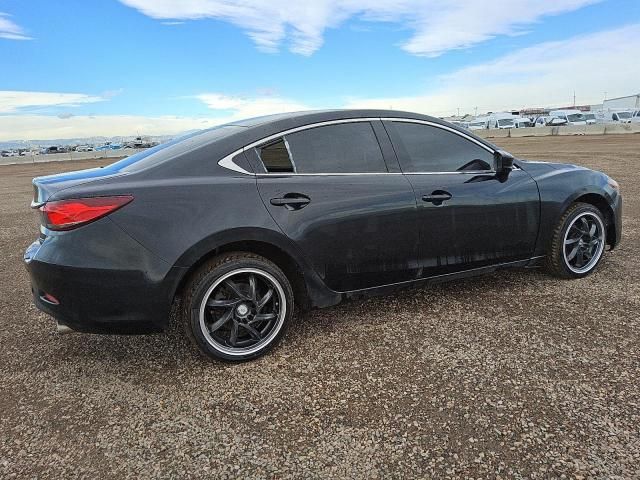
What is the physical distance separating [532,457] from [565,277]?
8.10 feet

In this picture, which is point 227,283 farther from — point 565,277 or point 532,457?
point 565,277

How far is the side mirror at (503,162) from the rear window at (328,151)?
1.01 m

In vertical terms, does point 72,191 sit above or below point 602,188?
above

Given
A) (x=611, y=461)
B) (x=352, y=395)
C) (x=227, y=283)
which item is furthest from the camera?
(x=227, y=283)

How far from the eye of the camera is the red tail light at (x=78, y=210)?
8.55ft

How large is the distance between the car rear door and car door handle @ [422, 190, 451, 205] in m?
0.13

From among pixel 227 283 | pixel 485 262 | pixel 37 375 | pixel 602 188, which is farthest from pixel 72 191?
pixel 602 188

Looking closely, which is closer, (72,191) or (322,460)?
(322,460)

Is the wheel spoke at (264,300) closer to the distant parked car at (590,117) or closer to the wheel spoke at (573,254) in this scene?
the wheel spoke at (573,254)

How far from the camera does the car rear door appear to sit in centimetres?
301

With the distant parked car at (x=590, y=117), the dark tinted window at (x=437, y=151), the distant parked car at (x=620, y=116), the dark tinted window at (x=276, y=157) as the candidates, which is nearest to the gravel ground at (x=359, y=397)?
the dark tinted window at (x=437, y=151)

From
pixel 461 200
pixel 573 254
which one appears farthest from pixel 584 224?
pixel 461 200

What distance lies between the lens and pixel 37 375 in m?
2.95

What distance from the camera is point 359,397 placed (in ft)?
8.44
